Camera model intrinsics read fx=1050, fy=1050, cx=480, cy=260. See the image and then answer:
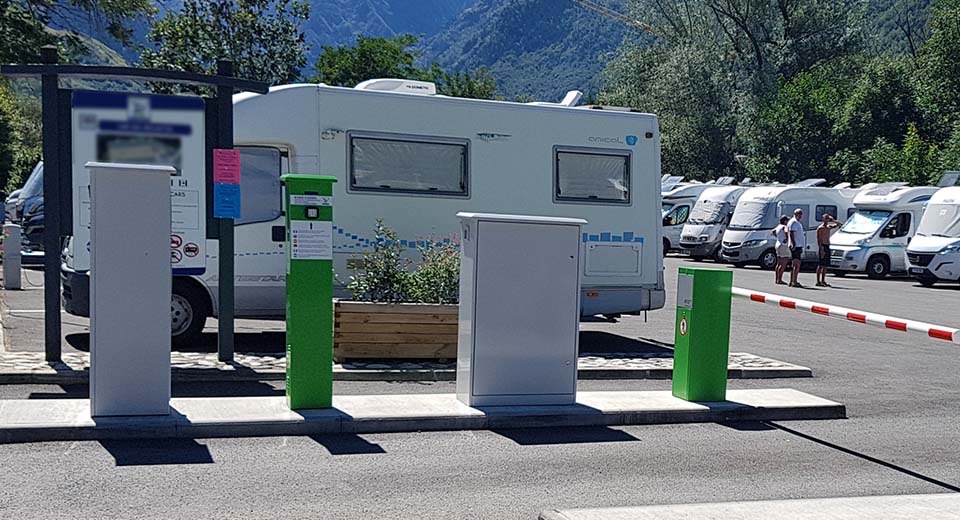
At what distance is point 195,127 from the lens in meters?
10.1

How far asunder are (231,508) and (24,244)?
17268 mm

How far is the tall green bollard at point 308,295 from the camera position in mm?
7887

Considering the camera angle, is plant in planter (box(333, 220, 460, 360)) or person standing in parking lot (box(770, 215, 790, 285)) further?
person standing in parking lot (box(770, 215, 790, 285))

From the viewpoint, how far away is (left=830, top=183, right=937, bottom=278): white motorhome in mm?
30359

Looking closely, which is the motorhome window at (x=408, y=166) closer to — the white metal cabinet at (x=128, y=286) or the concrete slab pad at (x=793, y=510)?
the white metal cabinet at (x=128, y=286)

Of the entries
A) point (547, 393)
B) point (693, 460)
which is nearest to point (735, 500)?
point (693, 460)

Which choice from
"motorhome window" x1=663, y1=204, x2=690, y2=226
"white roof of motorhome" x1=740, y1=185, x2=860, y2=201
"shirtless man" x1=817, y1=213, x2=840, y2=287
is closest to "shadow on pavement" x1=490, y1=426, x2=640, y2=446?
"shirtless man" x1=817, y1=213, x2=840, y2=287

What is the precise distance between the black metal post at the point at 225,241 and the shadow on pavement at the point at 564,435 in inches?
140

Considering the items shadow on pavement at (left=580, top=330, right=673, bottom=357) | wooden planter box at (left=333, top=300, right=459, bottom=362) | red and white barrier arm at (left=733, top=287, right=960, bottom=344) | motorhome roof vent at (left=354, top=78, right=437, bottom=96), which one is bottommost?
shadow on pavement at (left=580, top=330, right=673, bottom=357)

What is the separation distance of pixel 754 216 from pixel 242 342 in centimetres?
2337

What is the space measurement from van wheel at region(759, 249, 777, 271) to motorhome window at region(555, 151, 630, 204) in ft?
66.3

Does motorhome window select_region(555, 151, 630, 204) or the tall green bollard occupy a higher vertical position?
motorhome window select_region(555, 151, 630, 204)

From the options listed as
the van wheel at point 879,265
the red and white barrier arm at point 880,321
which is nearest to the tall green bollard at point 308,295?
the red and white barrier arm at point 880,321

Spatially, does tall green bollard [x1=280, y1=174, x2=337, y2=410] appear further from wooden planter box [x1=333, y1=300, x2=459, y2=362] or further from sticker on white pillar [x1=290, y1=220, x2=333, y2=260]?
wooden planter box [x1=333, y1=300, x2=459, y2=362]
